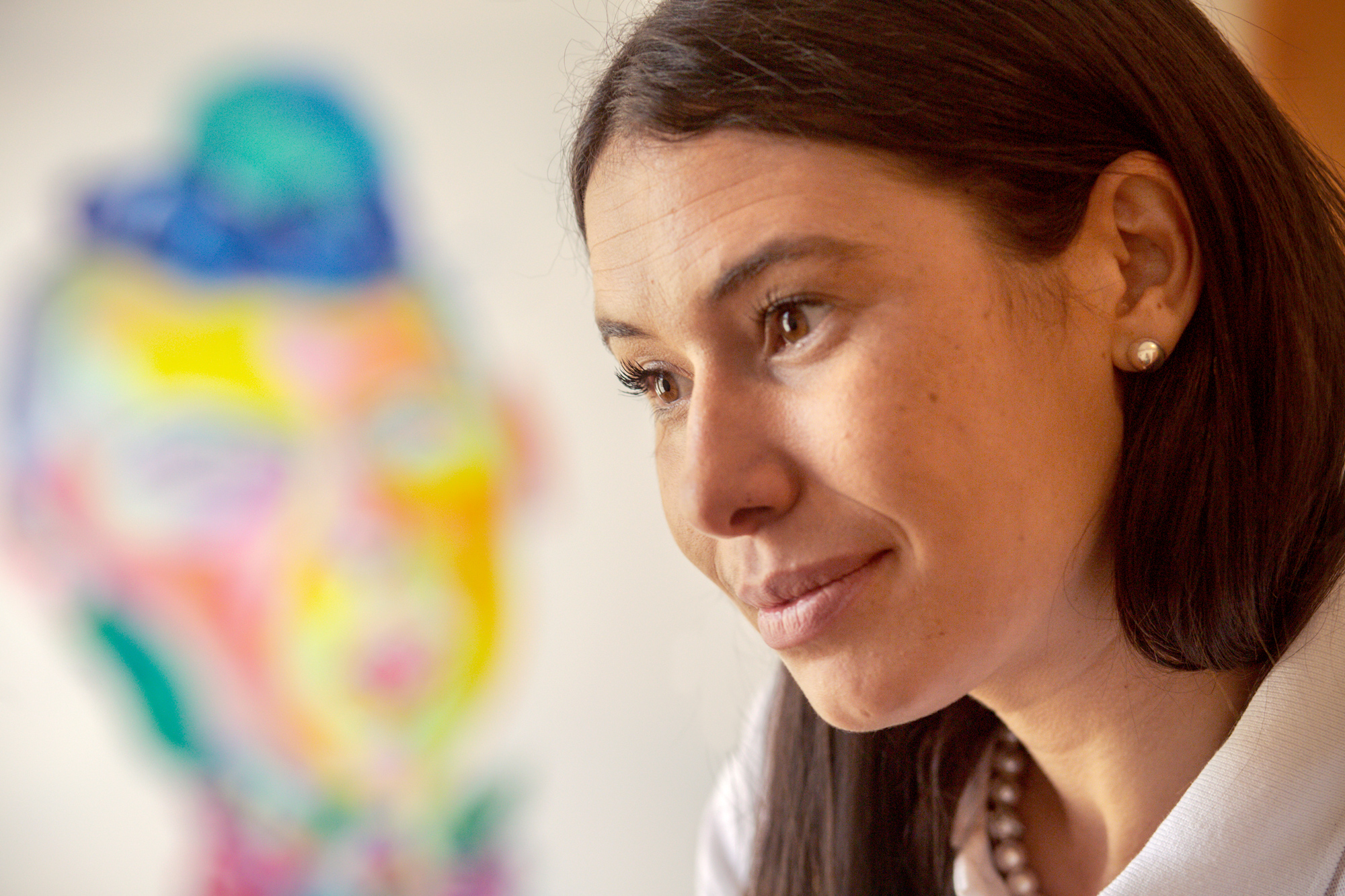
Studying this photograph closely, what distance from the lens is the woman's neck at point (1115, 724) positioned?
0.74 meters

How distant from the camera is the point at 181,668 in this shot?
1620mm

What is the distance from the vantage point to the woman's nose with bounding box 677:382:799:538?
2.12ft

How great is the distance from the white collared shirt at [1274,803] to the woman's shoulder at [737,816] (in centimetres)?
42

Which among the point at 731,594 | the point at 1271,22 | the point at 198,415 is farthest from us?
the point at 198,415

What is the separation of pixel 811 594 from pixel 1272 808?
0.34 meters

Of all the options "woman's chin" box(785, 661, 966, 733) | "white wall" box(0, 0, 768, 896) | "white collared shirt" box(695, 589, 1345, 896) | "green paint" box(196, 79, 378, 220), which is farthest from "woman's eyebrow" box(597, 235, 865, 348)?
"green paint" box(196, 79, 378, 220)

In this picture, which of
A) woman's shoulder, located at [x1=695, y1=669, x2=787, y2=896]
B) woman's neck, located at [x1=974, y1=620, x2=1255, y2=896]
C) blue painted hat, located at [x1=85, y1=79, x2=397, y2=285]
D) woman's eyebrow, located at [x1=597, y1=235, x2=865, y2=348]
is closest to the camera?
woman's eyebrow, located at [x1=597, y1=235, x2=865, y2=348]

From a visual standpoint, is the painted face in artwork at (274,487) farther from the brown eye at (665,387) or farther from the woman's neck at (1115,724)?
the woman's neck at (1115,724)

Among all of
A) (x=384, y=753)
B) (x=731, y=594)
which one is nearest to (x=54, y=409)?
(x=384, y=753)

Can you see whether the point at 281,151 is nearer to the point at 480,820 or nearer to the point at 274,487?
the point at 274,487

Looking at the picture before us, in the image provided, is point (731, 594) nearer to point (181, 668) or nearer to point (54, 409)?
point (181, 668)

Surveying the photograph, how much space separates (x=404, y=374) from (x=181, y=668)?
0.60m

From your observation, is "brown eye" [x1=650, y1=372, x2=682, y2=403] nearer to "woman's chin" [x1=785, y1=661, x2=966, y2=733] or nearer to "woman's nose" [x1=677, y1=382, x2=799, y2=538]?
"woman's nose" [x1=677, y1=382, x2=799, y2=538]

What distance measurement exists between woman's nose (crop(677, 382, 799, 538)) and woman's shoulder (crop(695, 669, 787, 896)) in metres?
0.42
